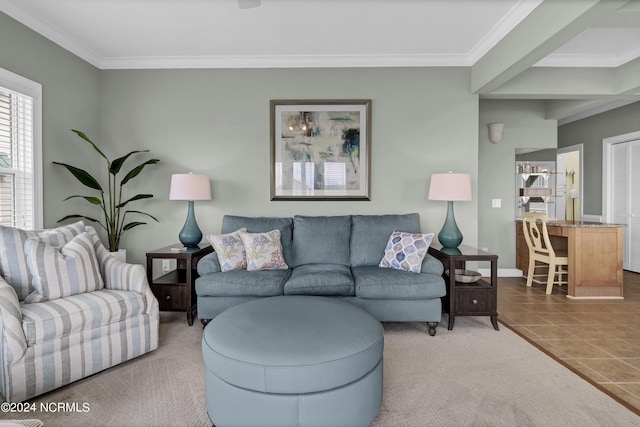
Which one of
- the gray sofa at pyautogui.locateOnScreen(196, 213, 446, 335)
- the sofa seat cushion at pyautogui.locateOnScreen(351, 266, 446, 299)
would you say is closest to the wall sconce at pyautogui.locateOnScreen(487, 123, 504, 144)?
the gray sofa at pyautogui.locateOnScreen(196, 213, 446, 335)

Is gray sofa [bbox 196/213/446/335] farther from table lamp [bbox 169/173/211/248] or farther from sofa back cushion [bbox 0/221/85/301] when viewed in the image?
sofa back cushion [bbox 0/221/85/301]

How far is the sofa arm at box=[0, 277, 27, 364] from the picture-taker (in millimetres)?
1704

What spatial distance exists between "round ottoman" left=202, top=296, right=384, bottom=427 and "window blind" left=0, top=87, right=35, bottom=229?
235 cm

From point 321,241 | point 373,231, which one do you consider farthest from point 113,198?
point 373,231

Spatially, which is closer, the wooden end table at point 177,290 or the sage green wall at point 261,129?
the wooden end table at point 177,290

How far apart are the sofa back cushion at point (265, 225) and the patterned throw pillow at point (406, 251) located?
958mm

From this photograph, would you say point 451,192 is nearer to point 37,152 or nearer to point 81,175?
point 81,175

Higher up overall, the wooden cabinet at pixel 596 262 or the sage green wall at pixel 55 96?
the sage green wall at pixel 55 96

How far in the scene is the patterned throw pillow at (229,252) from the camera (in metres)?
2.88

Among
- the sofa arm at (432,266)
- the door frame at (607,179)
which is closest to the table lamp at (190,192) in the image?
the sofa arm at (432,266)

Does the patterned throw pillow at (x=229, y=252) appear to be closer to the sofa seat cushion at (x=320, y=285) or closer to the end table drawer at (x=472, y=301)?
the sofa seat cushion at (x=320, y=285)

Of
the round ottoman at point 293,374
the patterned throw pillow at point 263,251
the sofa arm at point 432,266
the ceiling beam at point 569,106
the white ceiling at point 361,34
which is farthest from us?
the ceiling beam at point 569,106

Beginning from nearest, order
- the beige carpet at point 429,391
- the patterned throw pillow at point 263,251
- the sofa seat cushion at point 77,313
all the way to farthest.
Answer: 1. the beige carpet at point 429,391
2. the sofa seat cushion at point 77,313
3. the patterned throw pillow at point 263,251

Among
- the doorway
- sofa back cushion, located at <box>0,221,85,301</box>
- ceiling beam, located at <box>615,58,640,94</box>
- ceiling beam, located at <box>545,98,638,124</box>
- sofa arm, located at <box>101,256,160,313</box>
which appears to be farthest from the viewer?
the doorway
